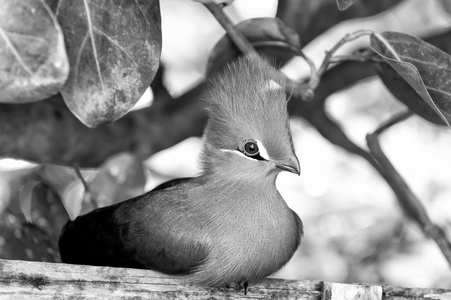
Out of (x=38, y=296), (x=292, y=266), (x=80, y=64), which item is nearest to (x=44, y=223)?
(x=38, y=296)

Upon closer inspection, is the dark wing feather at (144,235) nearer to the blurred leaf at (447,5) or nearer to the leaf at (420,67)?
the leaf at (420,67)

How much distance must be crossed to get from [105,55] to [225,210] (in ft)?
1.37

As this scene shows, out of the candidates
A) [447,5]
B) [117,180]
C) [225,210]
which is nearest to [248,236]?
[225,210]

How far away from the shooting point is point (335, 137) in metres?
2.23

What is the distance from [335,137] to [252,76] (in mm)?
798

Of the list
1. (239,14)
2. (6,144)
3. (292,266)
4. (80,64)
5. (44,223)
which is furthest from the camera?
(292,266)

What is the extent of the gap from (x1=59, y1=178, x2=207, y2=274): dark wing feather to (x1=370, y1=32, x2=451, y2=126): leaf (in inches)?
19.4

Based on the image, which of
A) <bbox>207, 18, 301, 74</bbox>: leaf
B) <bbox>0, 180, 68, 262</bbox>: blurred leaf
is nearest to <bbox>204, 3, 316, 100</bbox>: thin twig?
<bbox>207, 18, 301, 74</bbox>: leaf

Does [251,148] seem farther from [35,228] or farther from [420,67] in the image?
[35,228]

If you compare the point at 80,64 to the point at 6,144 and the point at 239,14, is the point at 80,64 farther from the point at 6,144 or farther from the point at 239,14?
the point at 239,14

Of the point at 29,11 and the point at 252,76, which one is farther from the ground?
the point at 29,11

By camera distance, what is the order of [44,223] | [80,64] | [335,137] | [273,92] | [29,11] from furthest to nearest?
[335,137], [44,223], [273,92], [80,64], [29,11]

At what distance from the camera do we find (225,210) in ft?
4.73

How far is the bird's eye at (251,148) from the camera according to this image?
1474mm
